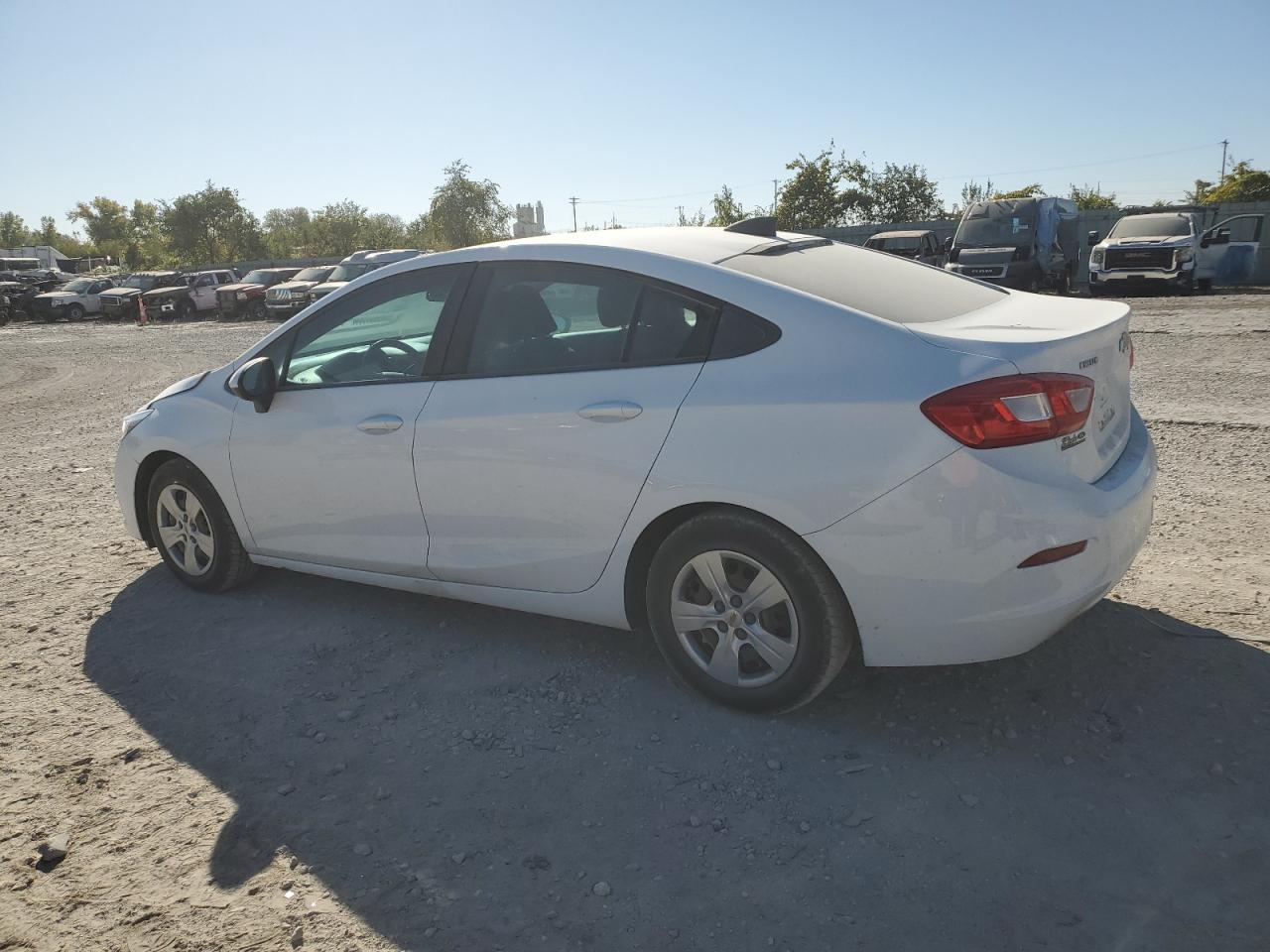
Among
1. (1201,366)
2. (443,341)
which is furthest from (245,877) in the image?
(1201,366)

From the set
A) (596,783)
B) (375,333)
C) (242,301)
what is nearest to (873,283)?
(596,783)

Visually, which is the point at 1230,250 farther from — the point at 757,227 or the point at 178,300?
the point at 178,300

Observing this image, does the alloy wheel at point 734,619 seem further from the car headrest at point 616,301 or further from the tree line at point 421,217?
the tree line at point 421,217

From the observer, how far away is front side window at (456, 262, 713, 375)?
11.0 ft

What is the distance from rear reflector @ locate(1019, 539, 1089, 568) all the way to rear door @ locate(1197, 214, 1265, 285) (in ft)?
77.1

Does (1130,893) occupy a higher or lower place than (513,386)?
lower

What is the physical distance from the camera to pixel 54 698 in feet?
12.6

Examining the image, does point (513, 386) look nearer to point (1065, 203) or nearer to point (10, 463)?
point (10, 463)

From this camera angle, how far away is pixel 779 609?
10.5 feet

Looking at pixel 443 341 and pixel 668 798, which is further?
pixel 443 341

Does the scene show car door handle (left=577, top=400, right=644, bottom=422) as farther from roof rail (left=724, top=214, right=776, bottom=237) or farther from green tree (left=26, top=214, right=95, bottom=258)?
green tree (left=26, top=214, right=95, bottom=258)

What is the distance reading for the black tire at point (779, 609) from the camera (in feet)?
10.1

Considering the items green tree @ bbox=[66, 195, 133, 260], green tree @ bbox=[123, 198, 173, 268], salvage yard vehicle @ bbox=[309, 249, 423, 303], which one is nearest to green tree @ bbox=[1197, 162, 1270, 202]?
salvage yard vehicle @ bbox=[309, 249, 423, 303]

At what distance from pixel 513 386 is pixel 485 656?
1147 mm
